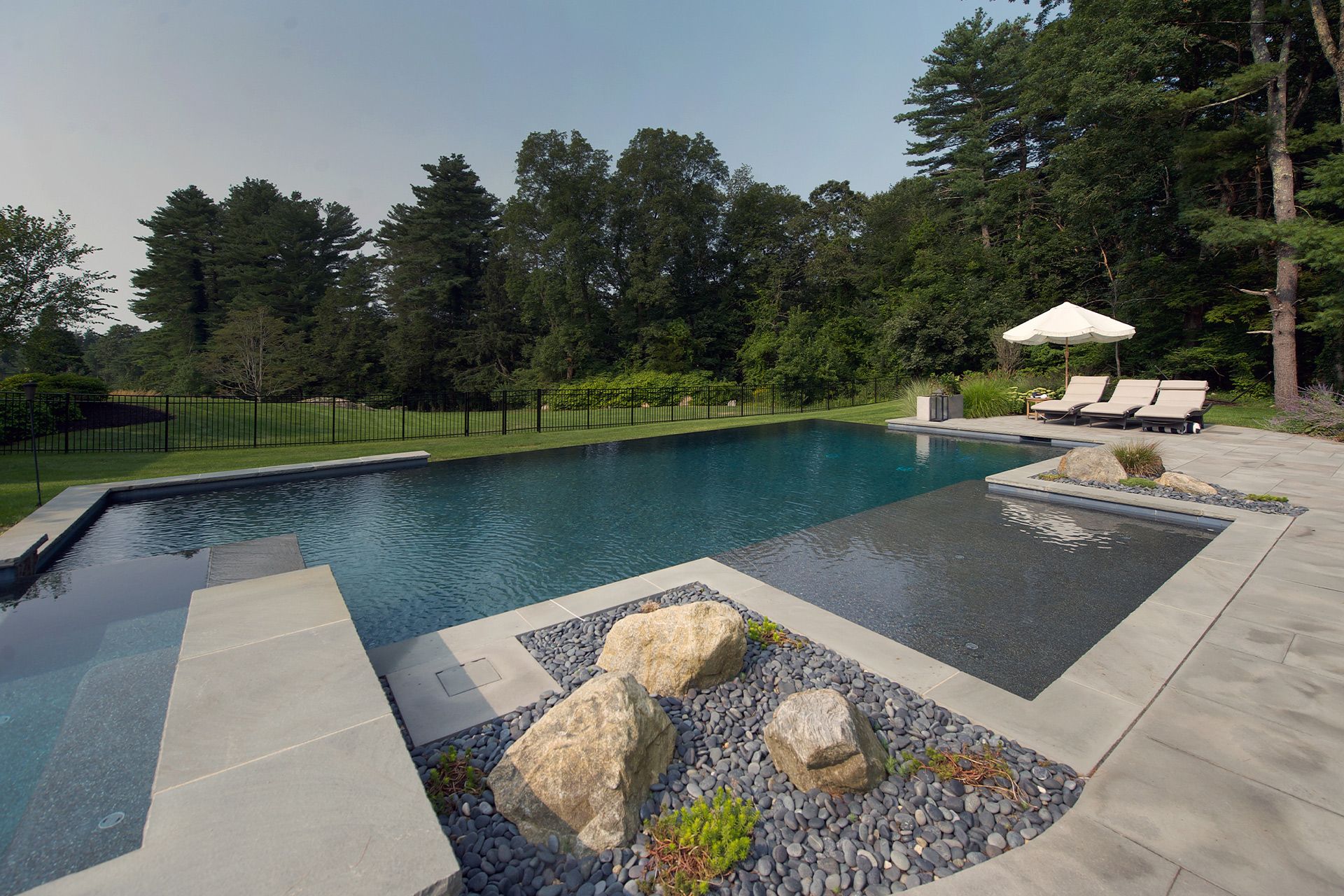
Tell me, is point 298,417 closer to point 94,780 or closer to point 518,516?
point 518,516

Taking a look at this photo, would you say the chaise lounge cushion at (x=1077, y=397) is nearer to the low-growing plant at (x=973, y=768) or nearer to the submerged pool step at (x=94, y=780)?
the low-growing plant at (x=973, y=768)

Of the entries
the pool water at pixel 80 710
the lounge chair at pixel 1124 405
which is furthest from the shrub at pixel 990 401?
the pool water at pixel 80 710

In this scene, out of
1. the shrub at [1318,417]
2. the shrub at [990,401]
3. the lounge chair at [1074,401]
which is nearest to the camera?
the shrub at [1318,417]

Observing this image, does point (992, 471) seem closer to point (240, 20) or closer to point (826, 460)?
point (826, 460)

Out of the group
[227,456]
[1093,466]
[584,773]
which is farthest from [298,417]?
[1093,466]

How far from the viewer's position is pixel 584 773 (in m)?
1.78

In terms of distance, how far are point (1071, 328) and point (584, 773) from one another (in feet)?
39.6

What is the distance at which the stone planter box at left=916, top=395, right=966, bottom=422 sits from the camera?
12586 mm

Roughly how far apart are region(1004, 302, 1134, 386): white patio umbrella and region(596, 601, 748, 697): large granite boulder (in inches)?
421

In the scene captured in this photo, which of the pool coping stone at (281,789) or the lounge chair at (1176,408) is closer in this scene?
the pool coping stone at (281,789)

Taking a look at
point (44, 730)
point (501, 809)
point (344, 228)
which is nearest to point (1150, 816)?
point (501, 809)

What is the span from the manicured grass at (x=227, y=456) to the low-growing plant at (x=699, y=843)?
6734 mm

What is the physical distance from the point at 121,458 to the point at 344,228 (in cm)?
3050

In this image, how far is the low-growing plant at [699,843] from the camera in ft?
5.27
